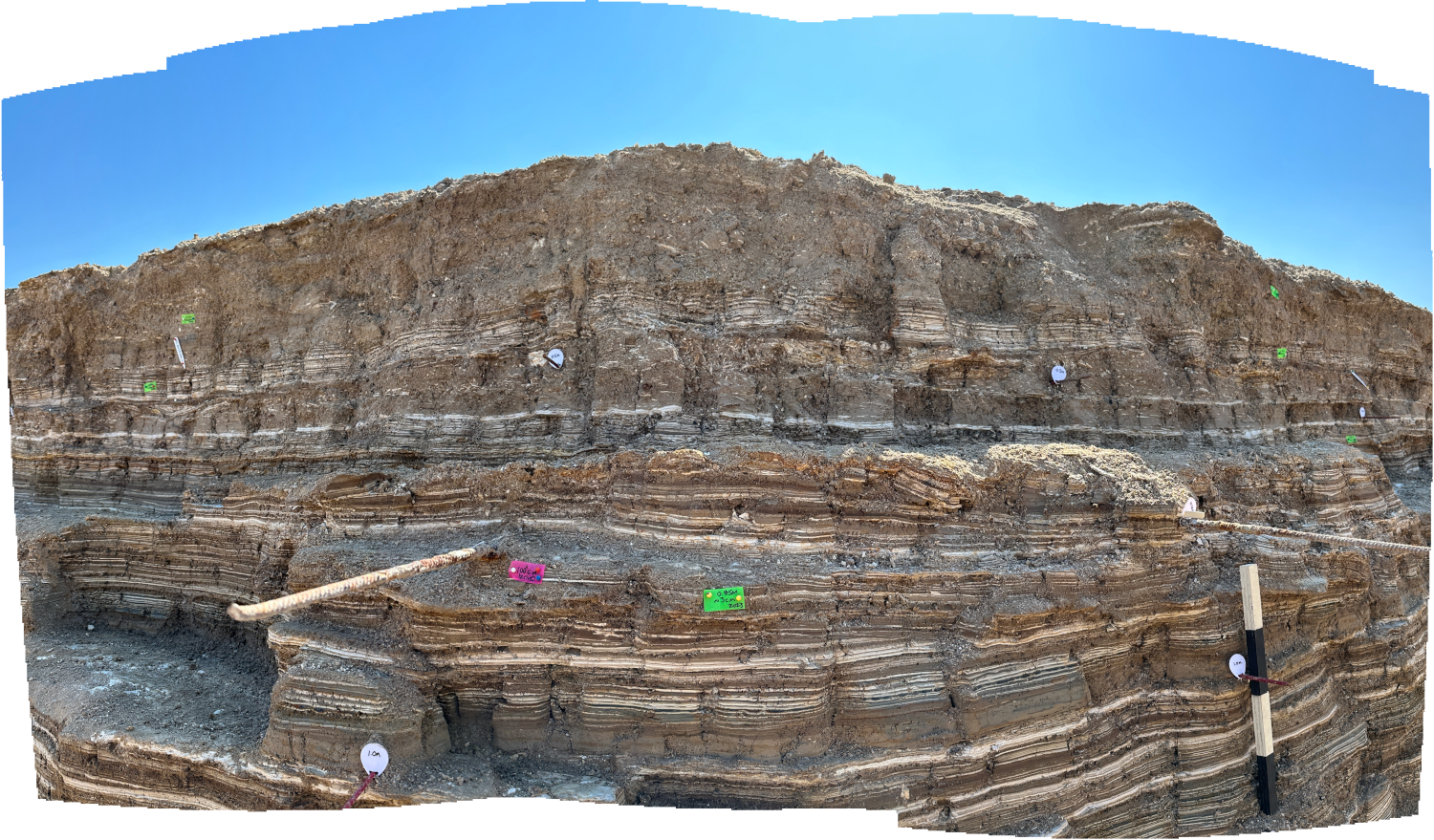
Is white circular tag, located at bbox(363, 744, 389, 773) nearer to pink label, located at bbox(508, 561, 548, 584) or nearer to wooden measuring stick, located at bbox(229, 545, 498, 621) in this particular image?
wooden measuring stick, located at bbox(229, 545, 498, 621)

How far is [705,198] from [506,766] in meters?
6.39

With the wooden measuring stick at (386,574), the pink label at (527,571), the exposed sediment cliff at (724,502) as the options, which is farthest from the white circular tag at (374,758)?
the pink label at (527,571)

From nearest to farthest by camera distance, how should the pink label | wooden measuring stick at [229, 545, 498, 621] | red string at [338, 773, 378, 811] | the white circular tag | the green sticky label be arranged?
1. wooden measuring stick at [229, 545, 498, 621]
2. red string at [338, 773, 378, 811]
3. the white circular tag
4. the green sticky label
5. the pink label

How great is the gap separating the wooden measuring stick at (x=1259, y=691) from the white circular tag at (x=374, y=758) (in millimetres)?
7309

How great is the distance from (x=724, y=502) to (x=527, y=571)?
1.83 metres

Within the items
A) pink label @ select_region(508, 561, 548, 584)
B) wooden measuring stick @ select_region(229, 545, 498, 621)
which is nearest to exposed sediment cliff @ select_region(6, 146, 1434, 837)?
pink label @ select_region(508, 561, 548, 584)

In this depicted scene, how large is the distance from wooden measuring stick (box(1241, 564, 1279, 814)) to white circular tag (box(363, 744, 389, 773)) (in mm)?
7309

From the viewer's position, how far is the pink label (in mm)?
6723

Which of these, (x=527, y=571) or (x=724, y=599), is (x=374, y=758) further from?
(x=724, y=599)

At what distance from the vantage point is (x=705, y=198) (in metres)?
9.24

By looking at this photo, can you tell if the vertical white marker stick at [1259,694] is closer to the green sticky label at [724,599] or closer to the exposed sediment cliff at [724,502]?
the exposed sediment cliff at [724,502]

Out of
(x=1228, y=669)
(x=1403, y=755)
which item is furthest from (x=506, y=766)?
(x=1403, y=755)

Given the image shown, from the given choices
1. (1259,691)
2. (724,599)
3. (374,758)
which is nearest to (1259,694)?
(1259,691)

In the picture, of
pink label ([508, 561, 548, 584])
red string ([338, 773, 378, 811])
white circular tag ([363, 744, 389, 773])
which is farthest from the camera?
pink label ([508, 561, 548, 584])
